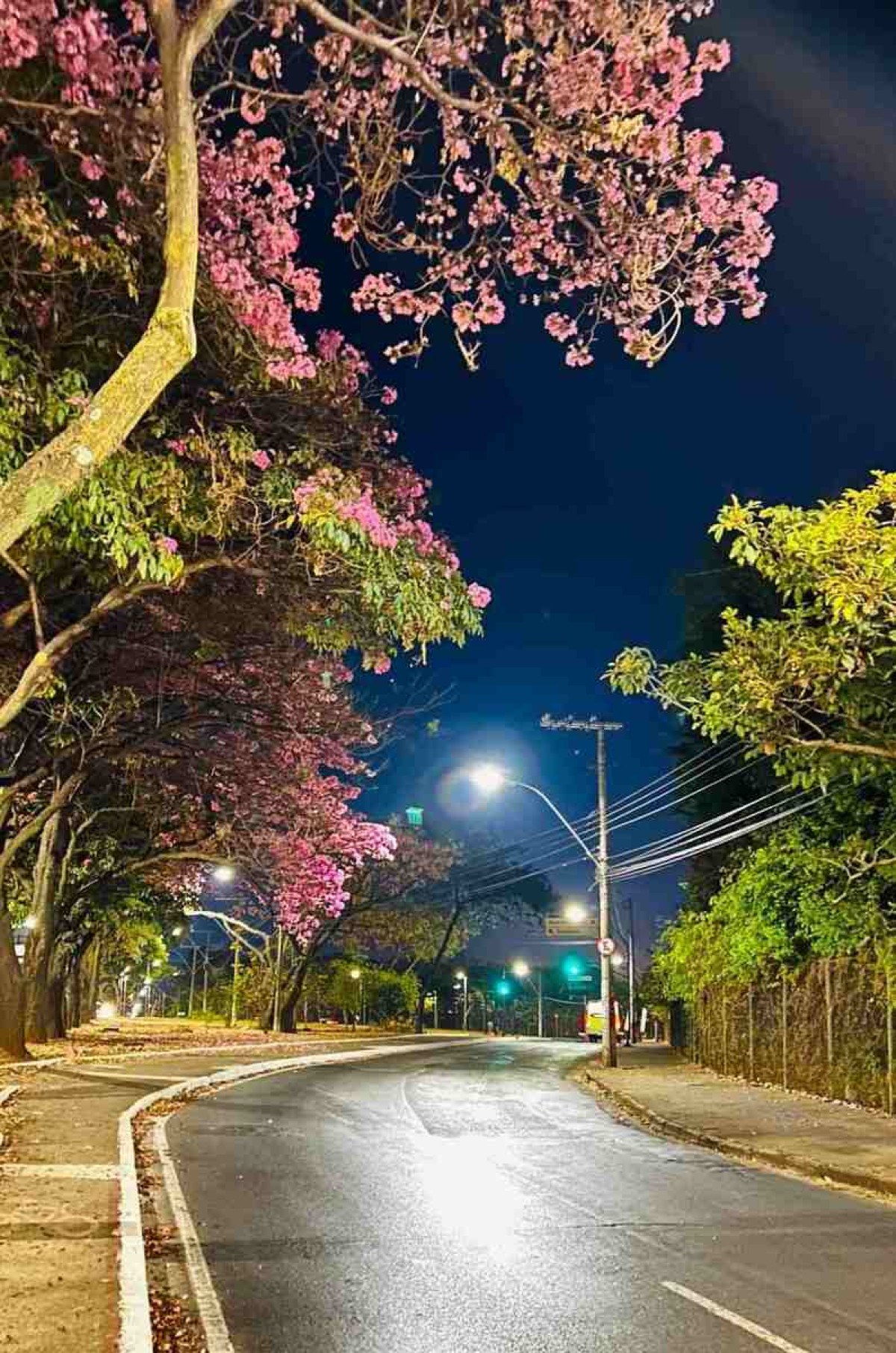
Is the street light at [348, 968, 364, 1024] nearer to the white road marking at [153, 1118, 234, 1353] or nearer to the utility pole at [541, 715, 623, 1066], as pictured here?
the utility pole at [541, 715, 623, 1066]

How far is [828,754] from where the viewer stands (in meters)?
13.8

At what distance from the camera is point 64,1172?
1133cm

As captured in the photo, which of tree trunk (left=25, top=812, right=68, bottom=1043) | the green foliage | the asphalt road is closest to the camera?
the asphalt road

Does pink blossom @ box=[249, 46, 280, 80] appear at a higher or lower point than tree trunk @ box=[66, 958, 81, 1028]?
higher

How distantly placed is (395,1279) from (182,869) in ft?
101

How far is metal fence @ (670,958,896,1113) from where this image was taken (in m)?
18.8

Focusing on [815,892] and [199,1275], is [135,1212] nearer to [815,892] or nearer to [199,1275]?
[199,1275]

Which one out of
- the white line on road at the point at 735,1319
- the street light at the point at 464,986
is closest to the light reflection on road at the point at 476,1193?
the white line on road at the point at 735,1319

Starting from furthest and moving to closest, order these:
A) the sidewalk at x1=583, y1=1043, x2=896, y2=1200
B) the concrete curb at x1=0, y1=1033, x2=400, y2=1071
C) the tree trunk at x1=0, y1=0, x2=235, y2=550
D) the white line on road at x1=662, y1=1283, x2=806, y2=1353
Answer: the concrete curb at x1=0, y1=1033, x2=400, y2=1071 < the sidewalk at x1=583, y1=1043, x2=896, y2=1200 < the tree trunk at x1=0, y1=0, x2=235, y2=550 < the white line on road at x1=662, y1=1283, x2=806, y2=1353

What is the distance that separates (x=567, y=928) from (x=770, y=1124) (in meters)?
55.7

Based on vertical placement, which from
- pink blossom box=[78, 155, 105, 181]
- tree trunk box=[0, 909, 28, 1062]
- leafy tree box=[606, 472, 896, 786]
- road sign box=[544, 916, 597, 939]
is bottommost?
tree trunk box=[0, 909, 28, 1062]

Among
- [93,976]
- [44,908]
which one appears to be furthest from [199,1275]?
[93,976]

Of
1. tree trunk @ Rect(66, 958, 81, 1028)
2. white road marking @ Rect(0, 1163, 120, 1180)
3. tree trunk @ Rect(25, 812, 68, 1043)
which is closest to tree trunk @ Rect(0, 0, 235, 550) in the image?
white road marking @ Rect(0, 1163, 120, 1180)

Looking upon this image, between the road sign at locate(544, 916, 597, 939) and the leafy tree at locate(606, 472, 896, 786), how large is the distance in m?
53.1
